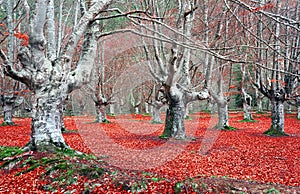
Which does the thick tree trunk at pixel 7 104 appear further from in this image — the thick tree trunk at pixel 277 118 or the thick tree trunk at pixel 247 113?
the thick tree trunk at pixel 247 113

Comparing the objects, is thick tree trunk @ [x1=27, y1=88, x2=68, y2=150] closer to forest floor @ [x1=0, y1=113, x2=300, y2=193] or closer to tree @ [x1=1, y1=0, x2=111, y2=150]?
tree @ [x1=1, y1=0, x2=111, y2=150]

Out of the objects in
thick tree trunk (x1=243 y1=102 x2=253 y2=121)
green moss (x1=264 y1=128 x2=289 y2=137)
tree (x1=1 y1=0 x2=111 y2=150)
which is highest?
tree (x1=1 y1=0 x2=111 y2=150)

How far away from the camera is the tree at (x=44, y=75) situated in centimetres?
577

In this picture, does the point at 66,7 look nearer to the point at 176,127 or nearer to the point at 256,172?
the point at 176,127

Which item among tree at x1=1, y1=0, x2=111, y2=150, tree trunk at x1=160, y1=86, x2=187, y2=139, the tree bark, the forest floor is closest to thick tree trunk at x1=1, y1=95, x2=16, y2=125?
the forest floor

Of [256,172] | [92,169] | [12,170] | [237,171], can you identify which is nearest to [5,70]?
[12,170]

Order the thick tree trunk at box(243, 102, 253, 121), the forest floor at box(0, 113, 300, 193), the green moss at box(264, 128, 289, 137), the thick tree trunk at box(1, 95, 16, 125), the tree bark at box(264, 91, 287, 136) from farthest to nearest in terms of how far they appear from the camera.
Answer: the thick tree trunk at box(243, 102, 253, 121), the thick tree trunk at box(1, 95, 16, 125), the green moss at box(264, 128, 289, 137), the tree bark at box(264, 91, 287, 136), the forest floor at box(0, 113, 300, 193)

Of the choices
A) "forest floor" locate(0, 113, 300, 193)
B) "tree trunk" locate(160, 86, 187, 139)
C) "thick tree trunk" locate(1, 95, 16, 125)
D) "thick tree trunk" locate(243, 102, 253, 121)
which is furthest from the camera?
"thick tree trunk" locate(243, 102, 253, 121)

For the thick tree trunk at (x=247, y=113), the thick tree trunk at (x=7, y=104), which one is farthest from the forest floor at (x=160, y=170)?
the thick tree trunk at (x=247, y=113)

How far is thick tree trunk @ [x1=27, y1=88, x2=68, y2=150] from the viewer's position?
5859 millimetres

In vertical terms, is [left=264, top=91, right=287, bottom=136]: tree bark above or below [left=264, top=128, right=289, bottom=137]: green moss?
above

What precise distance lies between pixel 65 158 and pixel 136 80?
22.3m

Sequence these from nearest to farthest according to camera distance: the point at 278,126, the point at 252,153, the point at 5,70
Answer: the point at 5,70, the point at 252,153, the point at 278,126

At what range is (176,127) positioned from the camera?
34.4ft
